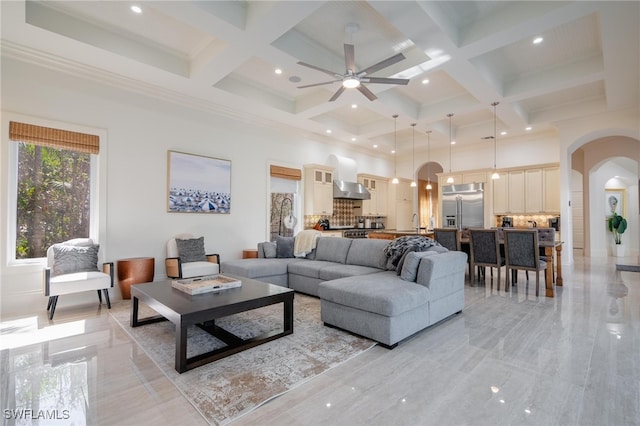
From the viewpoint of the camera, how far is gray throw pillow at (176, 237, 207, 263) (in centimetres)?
498

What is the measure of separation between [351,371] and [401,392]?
410mm

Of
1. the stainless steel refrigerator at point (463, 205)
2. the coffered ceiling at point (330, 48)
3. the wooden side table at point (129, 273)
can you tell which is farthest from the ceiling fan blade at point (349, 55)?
the stainless steel refrigerator at point (463, 205)

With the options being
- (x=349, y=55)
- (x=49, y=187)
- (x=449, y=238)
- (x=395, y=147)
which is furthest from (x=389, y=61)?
(x=395, y=147)

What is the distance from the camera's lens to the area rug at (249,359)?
1944 millimetres

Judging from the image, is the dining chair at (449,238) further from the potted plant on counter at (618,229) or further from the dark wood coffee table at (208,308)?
the potted plant on counter at (618,229)

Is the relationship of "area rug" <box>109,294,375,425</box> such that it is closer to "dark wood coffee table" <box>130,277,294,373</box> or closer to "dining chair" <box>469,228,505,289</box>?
"dark wood coffee table" <box>130,277,294,373</box>

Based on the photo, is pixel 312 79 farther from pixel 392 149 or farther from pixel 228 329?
pixel 392 149

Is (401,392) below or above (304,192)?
below

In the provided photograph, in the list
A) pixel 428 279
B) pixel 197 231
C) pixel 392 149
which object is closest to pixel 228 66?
pixel 197 231

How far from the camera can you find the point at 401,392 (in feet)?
6.58

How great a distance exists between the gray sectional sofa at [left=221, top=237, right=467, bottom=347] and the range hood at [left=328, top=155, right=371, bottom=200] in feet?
12.0

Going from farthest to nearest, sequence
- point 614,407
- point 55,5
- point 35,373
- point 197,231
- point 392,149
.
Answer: point 392,149 → point 197,231 → point 55,5 → point 35,373 → point 614,407

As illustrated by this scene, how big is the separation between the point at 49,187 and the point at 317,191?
4884 mm

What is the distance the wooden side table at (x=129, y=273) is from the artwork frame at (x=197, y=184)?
3.41 feet
